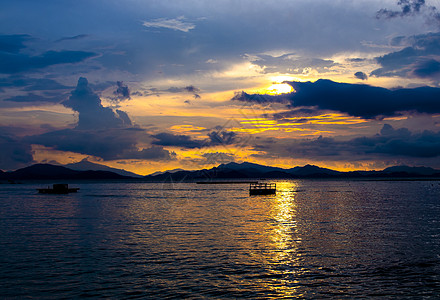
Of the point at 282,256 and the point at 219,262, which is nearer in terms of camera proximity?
the point at 219,262

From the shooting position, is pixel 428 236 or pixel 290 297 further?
pixel 428 236

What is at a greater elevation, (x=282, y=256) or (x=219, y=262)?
(x=219, y=262)

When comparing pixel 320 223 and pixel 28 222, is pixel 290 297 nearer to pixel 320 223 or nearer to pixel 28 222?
pixel 320 223

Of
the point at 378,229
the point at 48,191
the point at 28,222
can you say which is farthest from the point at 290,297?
the point at 48,191

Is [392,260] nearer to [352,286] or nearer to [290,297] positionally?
[352,286]

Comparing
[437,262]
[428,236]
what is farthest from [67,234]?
[428,236]

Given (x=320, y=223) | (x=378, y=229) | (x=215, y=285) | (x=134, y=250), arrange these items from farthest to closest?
(x=320, y=223)
(x=378, y=229)
(x=134, y=250)
(x=215, y=285)

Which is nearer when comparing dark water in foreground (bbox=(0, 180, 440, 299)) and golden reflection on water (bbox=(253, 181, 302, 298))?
dark water in foreground (bbox=(0, 180, 440, 299))

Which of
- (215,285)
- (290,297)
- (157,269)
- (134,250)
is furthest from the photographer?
(134,250)

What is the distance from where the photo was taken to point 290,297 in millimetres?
21344

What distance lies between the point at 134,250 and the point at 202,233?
38.8 feet

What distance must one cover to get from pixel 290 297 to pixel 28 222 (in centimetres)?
4775

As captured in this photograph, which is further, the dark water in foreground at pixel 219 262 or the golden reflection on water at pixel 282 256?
the golden reflection on water at pixel 282 256

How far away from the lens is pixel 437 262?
3003cm
